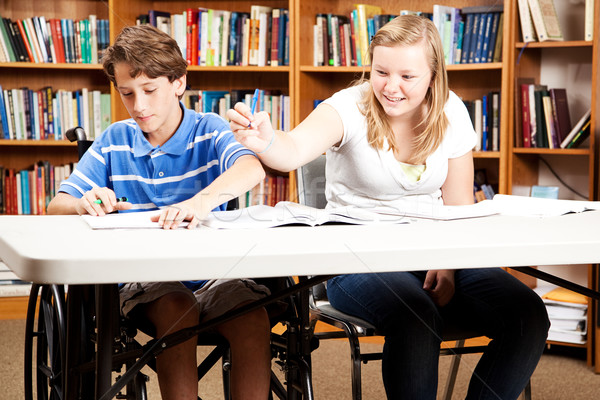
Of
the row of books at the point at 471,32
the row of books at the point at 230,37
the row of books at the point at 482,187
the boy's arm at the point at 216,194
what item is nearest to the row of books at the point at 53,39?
the row of books at the point at 230,37

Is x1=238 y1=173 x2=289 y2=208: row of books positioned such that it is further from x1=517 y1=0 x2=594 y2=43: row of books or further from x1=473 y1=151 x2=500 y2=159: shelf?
x1=517 y1=0 x2=594 y2=43: row of books

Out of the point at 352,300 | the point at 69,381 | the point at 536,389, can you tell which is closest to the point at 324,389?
the point at 536,389

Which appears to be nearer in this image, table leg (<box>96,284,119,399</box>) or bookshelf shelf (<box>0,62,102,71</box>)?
table leg (<box>96,284,119,399</box>)

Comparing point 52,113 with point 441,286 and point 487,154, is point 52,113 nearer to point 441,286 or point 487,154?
point 487,154

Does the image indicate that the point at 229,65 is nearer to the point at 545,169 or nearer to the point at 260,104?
the point at 260,104

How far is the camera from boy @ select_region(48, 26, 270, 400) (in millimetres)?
1183

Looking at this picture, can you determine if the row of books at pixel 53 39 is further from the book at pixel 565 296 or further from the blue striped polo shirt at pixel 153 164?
the book at pixel 565 296

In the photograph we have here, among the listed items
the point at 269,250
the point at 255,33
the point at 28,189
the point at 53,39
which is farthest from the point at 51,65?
the point at 269,250

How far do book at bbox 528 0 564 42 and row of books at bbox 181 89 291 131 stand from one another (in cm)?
104

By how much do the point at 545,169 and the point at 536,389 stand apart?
969 millimetres

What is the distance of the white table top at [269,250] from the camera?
2.35ft

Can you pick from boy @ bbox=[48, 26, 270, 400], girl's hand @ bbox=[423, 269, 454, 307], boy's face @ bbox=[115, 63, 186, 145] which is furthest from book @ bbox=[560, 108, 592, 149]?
boy's face @ bbox=[115, 63, 186, 145]

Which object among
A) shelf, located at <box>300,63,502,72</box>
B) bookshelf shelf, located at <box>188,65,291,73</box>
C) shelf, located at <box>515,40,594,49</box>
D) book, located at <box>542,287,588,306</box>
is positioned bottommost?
book, located at <box>542,287,588,306</box>

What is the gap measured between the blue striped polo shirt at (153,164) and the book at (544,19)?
4.90ft
